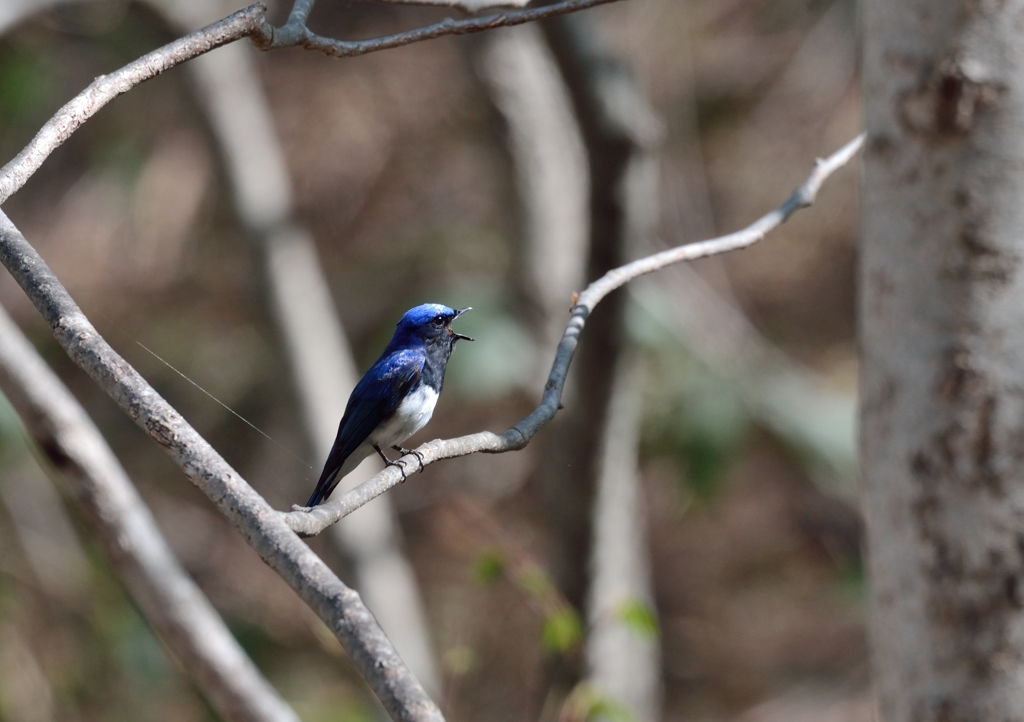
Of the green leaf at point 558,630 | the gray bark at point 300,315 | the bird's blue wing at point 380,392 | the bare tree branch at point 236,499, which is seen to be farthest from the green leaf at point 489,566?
the gray bark at point 300,315

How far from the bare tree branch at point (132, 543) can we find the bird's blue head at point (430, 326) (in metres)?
1.33

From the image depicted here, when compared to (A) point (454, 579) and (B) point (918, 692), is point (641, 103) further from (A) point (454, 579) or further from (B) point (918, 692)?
(A) point (454, 579)

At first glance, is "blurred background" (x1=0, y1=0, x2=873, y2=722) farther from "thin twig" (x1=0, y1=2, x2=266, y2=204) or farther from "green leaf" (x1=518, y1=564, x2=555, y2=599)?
"thin twig" (x1=0, y1=2, x2=266, y2=204)

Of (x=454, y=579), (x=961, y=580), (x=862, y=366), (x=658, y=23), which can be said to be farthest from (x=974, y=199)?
(x=454, y=579)

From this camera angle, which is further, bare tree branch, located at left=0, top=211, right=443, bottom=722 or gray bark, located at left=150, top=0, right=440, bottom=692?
gray bark, located at left=150, top=0, right=440, bottom=692

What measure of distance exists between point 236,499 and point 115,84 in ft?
2.65

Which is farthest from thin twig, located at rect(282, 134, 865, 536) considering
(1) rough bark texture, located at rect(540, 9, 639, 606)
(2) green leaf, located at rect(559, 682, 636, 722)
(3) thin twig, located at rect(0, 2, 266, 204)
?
(2) green leaf, located at rect(559, 682, 636, 722)

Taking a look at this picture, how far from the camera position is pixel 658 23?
7.79m

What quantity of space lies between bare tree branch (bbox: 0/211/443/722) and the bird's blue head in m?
0.86

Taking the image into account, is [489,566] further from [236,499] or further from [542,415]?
[236,499]

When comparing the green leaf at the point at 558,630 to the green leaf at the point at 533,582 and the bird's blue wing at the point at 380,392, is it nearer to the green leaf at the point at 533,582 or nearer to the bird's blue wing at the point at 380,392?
the green leaf at the point at 533,582

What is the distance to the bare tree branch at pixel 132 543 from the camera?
2.90 m

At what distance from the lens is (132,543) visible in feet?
9.92

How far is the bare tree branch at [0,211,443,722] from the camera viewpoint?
3.18 ft
